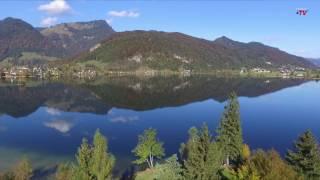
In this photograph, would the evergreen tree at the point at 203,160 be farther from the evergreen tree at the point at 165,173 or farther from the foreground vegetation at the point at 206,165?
the evergreen tree at the point at 165,173

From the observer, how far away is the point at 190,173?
Answer: 59344 millimetres

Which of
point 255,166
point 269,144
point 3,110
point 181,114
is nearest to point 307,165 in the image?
point 255,166

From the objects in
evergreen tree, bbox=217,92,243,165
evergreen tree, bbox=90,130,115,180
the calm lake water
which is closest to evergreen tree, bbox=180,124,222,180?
evergreen tree, bbox=90,130,115,180

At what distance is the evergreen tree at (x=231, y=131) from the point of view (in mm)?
76312

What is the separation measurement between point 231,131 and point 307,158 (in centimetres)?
1797

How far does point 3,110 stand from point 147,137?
134 metres

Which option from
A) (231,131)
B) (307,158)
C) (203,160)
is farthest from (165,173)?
(307,158)

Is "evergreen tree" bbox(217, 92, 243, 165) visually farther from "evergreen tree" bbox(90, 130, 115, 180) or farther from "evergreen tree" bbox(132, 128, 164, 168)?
"evergreen tree" bbox(90, 130, 115, 180)

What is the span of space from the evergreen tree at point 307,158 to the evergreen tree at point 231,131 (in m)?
15.1

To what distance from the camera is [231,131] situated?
76.6m

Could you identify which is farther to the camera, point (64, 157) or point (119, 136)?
point (119, 136)

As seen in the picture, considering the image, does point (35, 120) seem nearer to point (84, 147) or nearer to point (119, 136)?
point (119, 136)

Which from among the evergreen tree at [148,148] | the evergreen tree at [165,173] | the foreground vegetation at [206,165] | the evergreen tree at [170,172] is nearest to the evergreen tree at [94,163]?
the foreground vegetation at [206,165]

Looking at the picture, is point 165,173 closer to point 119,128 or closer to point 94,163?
point 94,163
